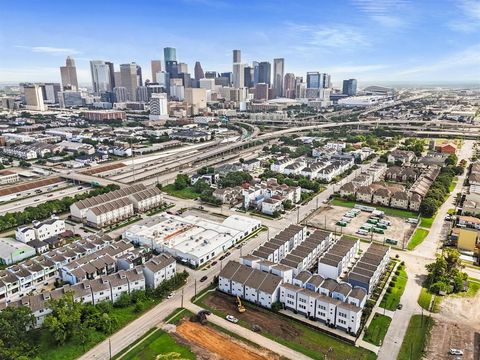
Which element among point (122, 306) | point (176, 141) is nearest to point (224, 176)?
point (122, 306)

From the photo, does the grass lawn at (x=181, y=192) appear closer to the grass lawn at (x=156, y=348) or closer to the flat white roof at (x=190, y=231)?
the flat white roof at (x=190, y=231)

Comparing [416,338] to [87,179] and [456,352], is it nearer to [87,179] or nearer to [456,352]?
[456,352]

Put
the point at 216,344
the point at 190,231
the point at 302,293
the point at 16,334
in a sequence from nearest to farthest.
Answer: the point at 16,334 < the point at 216,344 < the point at 302,293 < the point at 190,231

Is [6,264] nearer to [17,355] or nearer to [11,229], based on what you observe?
[11,229]

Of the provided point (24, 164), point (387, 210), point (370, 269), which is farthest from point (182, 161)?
point (370, 269)

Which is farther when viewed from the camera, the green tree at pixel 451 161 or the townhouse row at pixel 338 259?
the green tree at pixel 451 161

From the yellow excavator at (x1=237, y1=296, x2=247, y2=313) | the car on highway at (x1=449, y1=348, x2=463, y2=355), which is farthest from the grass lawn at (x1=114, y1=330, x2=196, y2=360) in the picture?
the car on highway at (x1=449, y1=348, x2=463, y2=355)

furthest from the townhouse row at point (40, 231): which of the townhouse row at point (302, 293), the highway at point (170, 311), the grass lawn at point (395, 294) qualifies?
the grass lawn at point (395, 294)
